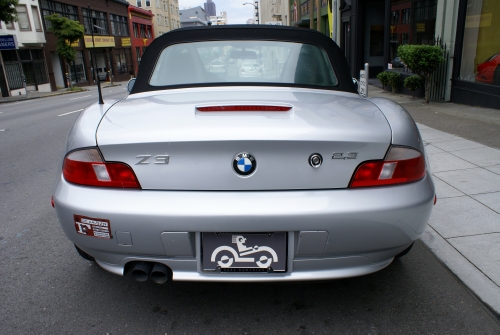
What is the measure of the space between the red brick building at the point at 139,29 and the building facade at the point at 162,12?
3.88 metres

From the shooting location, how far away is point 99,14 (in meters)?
45.3

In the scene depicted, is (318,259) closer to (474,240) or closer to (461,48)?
(474,240)

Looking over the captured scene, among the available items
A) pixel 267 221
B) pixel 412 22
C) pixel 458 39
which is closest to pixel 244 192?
pixel 267 221

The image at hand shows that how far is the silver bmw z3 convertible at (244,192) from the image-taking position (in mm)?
1891

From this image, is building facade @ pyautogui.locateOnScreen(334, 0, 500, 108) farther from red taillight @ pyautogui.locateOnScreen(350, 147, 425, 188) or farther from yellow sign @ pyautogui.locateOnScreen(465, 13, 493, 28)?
red taillight @ pyautogui.locateOnScreen(350, 147, 425, 188)

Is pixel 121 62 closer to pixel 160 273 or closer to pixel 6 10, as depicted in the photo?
Result: pixel 6 10

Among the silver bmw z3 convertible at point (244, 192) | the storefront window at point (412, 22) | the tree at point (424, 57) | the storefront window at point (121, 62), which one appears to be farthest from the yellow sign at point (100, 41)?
the silver bmw z3 convertible at point (244, 192)

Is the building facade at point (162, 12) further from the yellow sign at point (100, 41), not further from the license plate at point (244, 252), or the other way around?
the license plate at point (244, 252)

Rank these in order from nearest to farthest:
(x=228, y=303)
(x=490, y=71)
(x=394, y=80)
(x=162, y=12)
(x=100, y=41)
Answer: (x=228, y=303), (x=490, y=71), (x=394, y=80), (x=100, y=41), (x=162, y=12)

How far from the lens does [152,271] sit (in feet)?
6.73

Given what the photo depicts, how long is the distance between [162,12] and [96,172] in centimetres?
7827

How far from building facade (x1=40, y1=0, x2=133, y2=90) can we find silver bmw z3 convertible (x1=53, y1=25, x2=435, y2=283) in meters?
31.0

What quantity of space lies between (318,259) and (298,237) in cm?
17

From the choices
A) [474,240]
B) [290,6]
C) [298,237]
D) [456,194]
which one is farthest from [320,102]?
[290,6]
